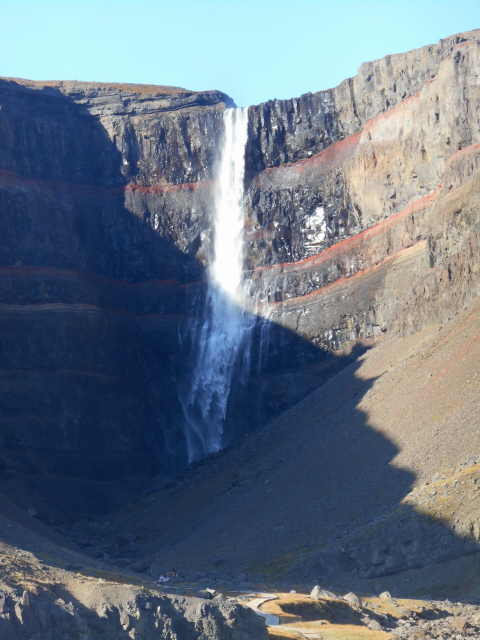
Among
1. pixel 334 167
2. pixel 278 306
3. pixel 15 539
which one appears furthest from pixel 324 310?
pixel 15 539

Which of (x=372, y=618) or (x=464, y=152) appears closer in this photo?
(x=372, y=618)

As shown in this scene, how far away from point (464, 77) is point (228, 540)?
32350mm

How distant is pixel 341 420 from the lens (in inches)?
2670

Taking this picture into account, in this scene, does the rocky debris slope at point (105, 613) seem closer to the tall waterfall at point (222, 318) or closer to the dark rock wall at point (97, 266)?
the dark rock wall at point (97, 266)

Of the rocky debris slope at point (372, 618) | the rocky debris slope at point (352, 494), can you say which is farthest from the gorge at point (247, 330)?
the rocky debris slope at point (372, 618)

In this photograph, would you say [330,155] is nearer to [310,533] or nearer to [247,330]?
[247,330]

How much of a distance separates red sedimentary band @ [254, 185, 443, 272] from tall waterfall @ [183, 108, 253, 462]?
3.05 metres

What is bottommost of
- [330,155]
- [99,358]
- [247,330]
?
[99,358]

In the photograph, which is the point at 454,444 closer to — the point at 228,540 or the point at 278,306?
the point at 228,540

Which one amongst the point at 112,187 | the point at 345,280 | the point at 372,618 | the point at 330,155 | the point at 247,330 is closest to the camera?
the point at 372,618

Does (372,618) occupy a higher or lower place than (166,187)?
lower

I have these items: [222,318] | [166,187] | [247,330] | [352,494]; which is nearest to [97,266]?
[166,187]

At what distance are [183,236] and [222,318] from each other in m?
8.02

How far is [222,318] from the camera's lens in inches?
3519
